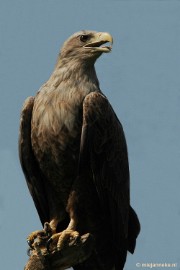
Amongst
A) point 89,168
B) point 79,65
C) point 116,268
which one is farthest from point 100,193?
point 79,65

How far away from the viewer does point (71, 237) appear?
32.8 ft

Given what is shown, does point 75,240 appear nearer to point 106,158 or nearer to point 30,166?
point 106,158

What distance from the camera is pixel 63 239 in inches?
391

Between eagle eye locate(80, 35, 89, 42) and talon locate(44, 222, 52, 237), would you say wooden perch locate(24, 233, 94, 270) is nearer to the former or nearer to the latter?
talon locate(44, 222, 52, 237)

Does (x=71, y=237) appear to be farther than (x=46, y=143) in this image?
No

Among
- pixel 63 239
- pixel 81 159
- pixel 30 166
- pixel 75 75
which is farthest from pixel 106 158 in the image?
pixel 63 239

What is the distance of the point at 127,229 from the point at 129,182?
829mm

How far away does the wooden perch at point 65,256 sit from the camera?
9.40 metres

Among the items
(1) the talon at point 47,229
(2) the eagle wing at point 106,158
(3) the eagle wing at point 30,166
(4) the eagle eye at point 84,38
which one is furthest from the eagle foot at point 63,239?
(4) the eagle eye at point 84,38

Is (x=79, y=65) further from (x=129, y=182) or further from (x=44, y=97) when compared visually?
(x=129, y=182)

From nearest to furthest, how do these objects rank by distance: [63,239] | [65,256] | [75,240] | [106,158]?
[65,256] < [75,240] < [63,239] < [106,158]

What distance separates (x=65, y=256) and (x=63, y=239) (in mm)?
281

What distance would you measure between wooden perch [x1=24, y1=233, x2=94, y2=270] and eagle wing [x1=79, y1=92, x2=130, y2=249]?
3.08 ft

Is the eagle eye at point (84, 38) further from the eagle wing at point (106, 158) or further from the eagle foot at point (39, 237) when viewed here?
the eagle foot at point (39, 237)
